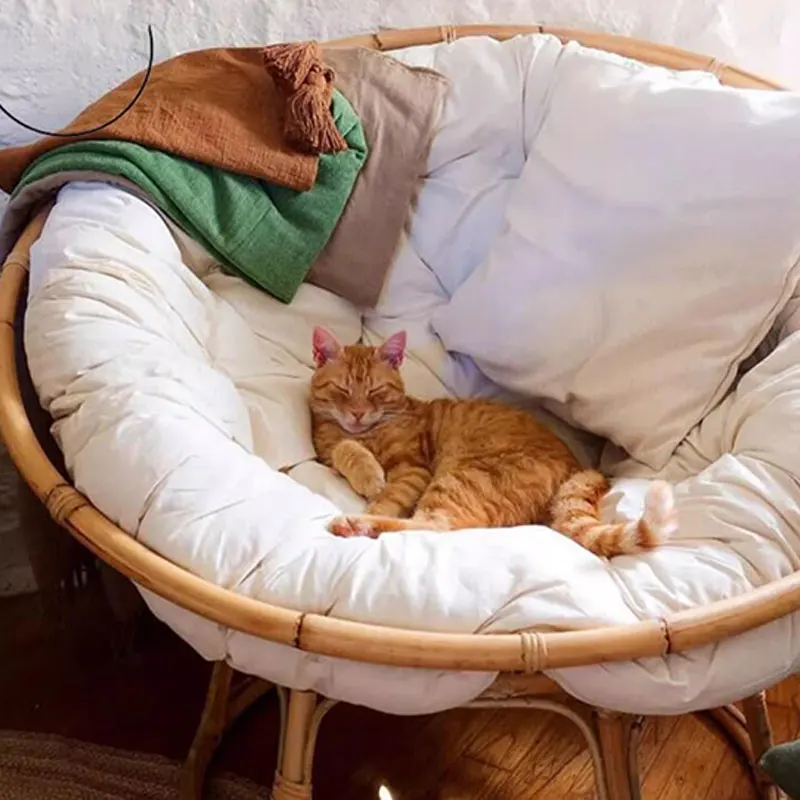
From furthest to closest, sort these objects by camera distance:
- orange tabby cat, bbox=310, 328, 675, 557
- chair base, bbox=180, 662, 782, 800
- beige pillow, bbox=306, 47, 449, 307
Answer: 1. beige pillow, bbox=306, 47, 449, 307
2. orange tabby cat, bbox=310, 328, 675, 557
3. chair base, bbox=180, 662, 782, 800

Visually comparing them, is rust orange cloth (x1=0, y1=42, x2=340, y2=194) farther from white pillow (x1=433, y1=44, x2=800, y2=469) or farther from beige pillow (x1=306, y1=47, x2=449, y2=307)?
white pillow (x1=433, y1=44, x2=800, y2=469)

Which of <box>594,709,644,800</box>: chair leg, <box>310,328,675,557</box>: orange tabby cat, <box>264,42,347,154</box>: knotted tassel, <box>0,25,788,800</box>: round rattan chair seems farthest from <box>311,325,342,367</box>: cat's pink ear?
<box>594,709,644,800</box>: chair leg

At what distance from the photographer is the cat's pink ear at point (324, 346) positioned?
1568 millimetres

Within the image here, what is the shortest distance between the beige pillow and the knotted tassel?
0.07 metres

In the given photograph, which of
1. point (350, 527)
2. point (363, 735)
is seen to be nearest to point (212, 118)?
point (350, 527)

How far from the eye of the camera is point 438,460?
1516 mm

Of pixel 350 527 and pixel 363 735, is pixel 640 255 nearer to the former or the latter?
pixel 350 527

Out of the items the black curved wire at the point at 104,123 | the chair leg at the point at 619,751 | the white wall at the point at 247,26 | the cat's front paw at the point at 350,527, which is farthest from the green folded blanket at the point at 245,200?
the chair leg at the point at 619,751

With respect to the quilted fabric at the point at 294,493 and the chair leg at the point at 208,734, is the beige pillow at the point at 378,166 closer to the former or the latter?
the quilted fabric at the point at 294,493

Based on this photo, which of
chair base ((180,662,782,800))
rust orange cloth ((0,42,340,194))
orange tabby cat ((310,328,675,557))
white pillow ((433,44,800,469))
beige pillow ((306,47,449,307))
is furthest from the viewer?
beige pillow ((306,47,449,307))

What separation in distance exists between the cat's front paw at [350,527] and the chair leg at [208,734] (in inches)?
14.3

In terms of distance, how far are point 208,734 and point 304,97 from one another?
2.81 ft

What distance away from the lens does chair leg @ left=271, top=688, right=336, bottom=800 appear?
117cm

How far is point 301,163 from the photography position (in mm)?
1579
